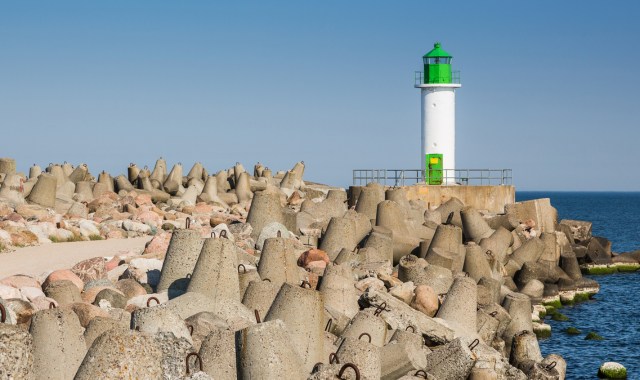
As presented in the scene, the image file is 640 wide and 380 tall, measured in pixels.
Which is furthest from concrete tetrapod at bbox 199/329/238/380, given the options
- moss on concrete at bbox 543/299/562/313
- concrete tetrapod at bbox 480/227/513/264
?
moss on concrete at bbox 543/299/562/313

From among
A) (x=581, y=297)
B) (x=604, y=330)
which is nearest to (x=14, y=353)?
(x=604, y=330)

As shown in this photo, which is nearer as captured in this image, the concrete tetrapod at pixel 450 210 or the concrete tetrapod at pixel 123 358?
the concrete tetrapod at pixel 123 358

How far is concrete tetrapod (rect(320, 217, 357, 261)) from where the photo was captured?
18.6m

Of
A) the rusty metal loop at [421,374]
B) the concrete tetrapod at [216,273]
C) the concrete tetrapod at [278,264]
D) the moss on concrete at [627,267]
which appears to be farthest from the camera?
the moss on concrete at [627,267]

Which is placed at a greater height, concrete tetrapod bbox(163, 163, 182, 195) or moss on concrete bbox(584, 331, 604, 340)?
concrete tetrapod bbox(163, 163, 182, 195)

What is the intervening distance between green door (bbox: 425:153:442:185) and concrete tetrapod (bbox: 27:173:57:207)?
15679 millimetres

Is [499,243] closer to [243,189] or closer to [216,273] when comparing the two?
[243,189]

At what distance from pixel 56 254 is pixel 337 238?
5.10 m

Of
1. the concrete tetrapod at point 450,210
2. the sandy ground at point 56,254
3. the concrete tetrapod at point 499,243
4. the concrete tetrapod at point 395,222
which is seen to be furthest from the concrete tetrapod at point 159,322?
the concrete tetrapod at point 450,210

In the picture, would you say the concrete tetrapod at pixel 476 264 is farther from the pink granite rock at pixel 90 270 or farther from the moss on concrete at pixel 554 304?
the pink granite rock at pixel 90 270

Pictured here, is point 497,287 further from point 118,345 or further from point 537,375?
point 118,345

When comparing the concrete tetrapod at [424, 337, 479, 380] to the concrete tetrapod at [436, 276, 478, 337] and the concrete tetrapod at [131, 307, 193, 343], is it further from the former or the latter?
the concrete tetrapod at [131, 307, 193, 343]

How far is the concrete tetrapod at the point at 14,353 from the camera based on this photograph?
5.94 m

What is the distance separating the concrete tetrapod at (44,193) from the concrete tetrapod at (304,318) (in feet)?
51.7
